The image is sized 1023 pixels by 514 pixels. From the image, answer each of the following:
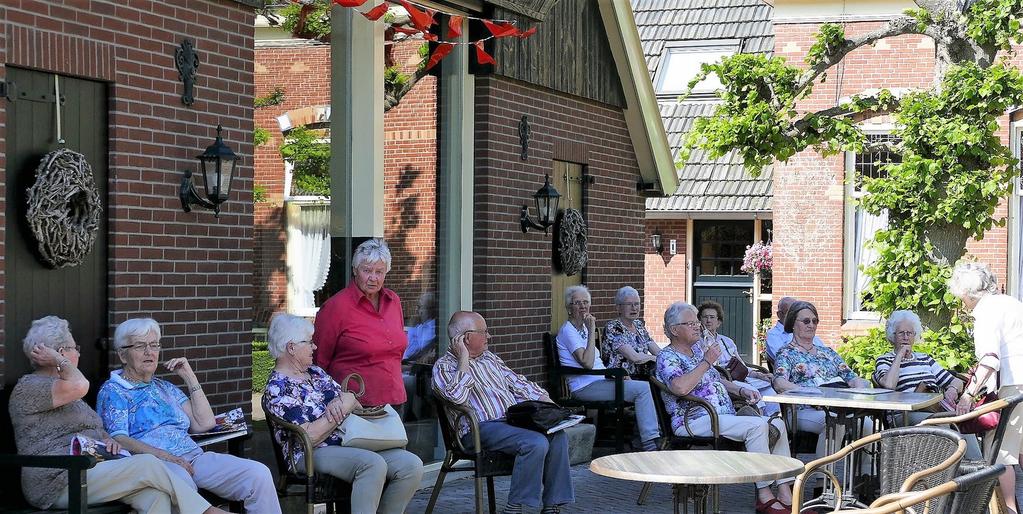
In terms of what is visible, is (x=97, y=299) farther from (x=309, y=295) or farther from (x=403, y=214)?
(x=403, y=214)

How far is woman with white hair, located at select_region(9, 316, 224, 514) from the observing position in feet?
15.7

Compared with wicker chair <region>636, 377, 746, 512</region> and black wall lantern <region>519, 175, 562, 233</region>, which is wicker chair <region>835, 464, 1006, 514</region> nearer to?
wicker chair <region>636, 377, 746, 512</region>

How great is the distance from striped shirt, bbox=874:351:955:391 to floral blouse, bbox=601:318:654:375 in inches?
80.1

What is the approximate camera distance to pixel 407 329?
8.27m

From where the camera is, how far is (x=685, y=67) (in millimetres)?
20234

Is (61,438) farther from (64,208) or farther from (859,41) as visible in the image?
(859,41)

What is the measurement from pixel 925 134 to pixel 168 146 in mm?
7051

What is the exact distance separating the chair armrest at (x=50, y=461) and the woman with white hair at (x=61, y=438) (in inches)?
4.8

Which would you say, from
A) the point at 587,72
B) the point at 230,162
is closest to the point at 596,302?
the point at 587,72

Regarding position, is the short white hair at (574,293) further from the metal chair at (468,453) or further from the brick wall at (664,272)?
the brick wall at (664,272)

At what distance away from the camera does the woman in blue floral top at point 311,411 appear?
593 centimetres

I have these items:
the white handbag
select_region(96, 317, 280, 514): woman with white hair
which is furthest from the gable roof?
select_region(96, 317, 280, 514): woman with white hair

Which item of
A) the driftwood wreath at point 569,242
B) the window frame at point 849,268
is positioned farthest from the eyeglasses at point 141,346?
the window frame at point 849,268

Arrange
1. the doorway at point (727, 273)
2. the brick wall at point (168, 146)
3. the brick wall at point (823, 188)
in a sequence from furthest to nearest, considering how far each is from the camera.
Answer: the doorway at point (727, 273) → the brick wall at point (823, 188) → the brick wall at point (168, 146)
